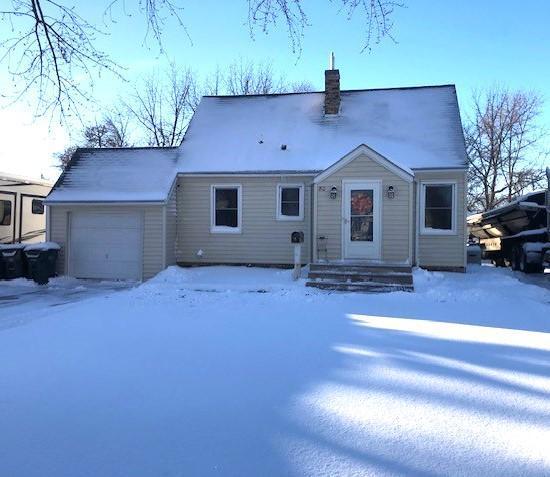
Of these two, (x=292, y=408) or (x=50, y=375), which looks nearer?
(x=292, y=408)

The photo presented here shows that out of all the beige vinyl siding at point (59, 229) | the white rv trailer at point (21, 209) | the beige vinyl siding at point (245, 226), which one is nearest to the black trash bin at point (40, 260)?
the beige vinyl siding at point (59, 229)

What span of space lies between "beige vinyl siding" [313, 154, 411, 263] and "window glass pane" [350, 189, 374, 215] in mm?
339

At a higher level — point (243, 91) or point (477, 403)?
point (243, 91)

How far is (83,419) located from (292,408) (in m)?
1.68

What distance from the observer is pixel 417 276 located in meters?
12.9

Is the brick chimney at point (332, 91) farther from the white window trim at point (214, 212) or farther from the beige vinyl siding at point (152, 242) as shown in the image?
the beige vinyl siding at point (152, 242)

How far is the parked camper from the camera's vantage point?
54.2ft

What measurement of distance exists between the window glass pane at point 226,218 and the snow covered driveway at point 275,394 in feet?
23.2

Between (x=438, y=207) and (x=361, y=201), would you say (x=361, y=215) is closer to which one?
(x=361, y=201)

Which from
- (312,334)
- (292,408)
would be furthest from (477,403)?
(312,334)

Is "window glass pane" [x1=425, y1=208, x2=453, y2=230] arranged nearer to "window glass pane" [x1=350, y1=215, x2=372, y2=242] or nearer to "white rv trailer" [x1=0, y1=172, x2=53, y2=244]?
"window glass pane" [x1=350, y1=215, x2=372, y2=242]

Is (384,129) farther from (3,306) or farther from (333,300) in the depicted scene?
(3,306)

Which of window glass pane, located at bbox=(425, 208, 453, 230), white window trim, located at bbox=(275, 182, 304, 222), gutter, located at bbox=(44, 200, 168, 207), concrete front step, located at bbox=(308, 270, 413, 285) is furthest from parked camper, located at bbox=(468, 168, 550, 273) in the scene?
gutter, located at bbox=(44, 200, 168, 207)

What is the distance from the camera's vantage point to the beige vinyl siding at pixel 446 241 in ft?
46.6
